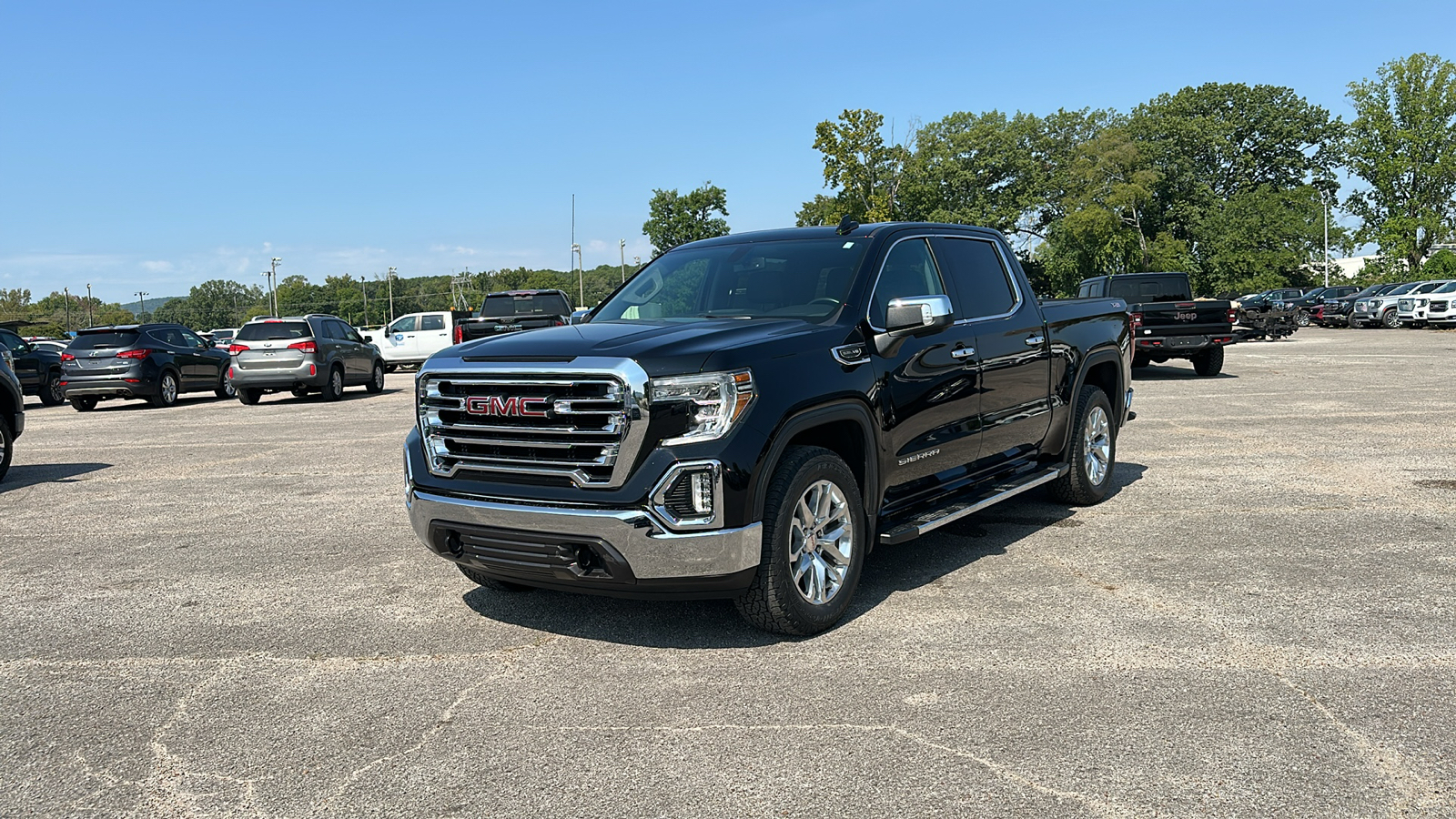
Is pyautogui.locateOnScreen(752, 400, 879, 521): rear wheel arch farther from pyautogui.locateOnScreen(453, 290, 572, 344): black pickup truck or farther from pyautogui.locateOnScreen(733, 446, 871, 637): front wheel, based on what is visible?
pyautogui.locateOnScreen(453, 290, 572, 344): black pickup truck

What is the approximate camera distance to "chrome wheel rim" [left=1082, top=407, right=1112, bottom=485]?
779 centimetres

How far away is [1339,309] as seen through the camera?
45.6 meters

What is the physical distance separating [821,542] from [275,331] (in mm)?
18117

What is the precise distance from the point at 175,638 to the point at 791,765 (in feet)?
10.5

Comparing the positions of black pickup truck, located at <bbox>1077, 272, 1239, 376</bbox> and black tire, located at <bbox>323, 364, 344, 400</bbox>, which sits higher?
black pickup truck, located at <bbox>1077, 272, 1239, 376</bbox>

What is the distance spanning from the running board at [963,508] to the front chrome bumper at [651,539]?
1076 mm

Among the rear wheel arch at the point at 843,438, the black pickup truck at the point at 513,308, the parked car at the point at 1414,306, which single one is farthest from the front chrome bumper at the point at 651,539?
the parked car at the point at 1414,306

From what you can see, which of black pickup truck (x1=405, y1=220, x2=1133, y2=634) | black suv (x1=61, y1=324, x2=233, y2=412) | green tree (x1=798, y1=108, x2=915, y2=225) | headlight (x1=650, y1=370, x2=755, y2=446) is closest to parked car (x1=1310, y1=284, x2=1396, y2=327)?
green tree (x1=798, y1=108, x2=915, y2=225)

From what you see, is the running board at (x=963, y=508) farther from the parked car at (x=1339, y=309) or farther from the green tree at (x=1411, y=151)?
the green tree at (x=1411, y=151)

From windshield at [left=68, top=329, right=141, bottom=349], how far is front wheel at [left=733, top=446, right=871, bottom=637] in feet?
63.5

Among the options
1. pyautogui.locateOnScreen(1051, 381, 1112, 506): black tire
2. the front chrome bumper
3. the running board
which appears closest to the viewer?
the front chrome bumper

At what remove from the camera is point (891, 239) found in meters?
6.18

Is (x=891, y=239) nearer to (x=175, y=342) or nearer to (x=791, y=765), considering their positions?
(x=791, y=765)

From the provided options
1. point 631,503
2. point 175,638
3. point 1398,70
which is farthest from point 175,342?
point 1398,70
